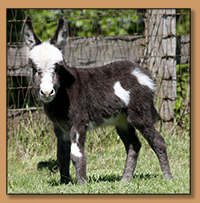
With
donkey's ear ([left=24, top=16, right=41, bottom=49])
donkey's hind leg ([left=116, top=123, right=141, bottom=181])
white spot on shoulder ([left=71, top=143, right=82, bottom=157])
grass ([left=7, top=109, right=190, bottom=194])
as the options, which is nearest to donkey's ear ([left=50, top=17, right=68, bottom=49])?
donkey's ear ([left=24, top=16, right=41, bottom=49])

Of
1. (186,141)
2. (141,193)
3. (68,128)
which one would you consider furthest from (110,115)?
(186,141)

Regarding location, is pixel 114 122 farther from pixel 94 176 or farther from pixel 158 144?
pixel 94 176

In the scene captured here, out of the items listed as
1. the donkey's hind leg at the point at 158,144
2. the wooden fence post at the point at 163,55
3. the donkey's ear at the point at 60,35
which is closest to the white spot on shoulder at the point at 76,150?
the donkey's hind leg at the point at 158,144

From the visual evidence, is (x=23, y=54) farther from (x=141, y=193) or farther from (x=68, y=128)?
(x=141, y=193)

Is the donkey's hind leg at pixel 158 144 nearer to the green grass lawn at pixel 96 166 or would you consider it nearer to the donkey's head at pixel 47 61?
the green grass lawn at pixel 96 166

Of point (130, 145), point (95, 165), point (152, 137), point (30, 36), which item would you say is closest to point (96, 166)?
point (95, 165)

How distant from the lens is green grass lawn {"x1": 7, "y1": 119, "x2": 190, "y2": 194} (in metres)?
3.76

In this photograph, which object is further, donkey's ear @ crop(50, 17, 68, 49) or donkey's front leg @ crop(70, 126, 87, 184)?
donkey's front leg @ crop(70, 126, 87, 184)

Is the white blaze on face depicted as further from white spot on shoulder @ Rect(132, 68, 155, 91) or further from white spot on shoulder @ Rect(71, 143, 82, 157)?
white spot on shoulder @ Rect(132, 68, 155, 91)

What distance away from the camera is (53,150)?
18.1ft

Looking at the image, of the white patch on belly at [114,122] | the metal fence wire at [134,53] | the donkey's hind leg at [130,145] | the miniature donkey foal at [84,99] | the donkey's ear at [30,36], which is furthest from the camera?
the metal fence wire at [134,53]

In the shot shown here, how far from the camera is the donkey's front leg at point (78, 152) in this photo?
3768 millimetres

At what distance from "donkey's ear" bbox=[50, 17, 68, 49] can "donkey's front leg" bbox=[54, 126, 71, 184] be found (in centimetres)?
104

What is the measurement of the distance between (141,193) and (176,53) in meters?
3.09
